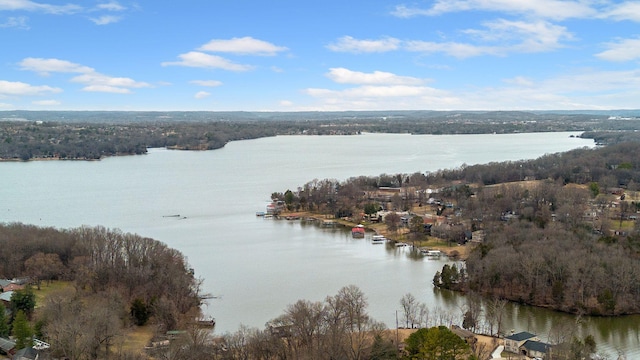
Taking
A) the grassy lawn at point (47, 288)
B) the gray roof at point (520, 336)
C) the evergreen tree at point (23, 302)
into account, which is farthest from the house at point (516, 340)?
the grassy lawn at point (47, 288)

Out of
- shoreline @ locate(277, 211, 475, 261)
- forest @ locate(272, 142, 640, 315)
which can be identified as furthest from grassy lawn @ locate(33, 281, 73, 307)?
shoreline @ locate(277, 211, 475, 261)

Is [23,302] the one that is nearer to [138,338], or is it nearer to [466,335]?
[138,338]

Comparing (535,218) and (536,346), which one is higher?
(535,218)

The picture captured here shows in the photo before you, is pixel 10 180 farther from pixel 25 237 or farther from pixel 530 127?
pixel 530 127

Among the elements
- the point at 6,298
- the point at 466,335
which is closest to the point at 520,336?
the point at 466,335

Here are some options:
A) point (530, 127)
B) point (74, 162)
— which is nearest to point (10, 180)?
point (74, 162)

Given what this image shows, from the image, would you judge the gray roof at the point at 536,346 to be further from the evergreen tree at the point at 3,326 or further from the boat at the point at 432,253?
the evergreen tree at the point at 3,326

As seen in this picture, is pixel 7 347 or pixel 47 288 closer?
pixel 7 347
